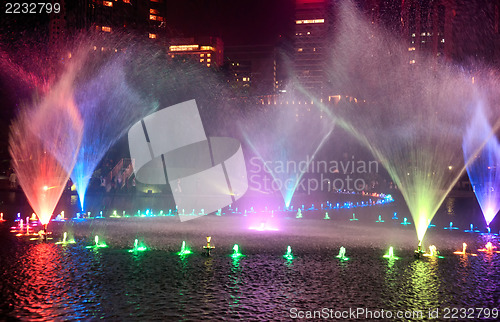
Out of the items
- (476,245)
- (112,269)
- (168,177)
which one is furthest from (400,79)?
(112,269)

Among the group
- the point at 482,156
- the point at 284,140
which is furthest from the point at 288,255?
the point at 482,156

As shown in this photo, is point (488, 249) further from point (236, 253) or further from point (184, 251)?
point (184, 251)

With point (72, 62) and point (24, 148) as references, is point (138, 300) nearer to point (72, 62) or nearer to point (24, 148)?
point (72, 62)

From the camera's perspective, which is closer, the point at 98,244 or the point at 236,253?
the point at 236,253

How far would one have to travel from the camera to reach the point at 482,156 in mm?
93812

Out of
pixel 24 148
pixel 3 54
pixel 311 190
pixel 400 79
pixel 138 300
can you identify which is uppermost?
pixel 400 79

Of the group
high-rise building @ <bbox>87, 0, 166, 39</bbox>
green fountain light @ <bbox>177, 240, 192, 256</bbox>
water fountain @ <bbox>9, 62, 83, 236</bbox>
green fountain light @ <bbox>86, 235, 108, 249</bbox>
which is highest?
high-rise building @ <bbox>87, 0, 166, 39</bbox>

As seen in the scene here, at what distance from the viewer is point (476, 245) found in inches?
882

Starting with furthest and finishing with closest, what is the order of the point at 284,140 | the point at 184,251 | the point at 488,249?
the point at 284,140, the point at 488,249, the point at 184,251

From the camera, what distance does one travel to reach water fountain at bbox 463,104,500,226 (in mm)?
68875

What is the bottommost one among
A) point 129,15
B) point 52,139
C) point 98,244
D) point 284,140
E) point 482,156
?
point 98,244

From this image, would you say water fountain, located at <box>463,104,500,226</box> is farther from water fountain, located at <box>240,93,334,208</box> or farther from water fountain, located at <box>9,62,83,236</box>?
water fountain, located at <box>9,62,83,236</box>

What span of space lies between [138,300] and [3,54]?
37897 millimetres

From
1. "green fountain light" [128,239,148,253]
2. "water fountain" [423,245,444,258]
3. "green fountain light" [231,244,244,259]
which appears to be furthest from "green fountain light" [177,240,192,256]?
"water fountain" [423,245,444,258]
